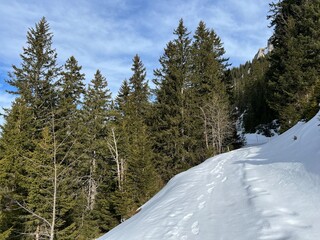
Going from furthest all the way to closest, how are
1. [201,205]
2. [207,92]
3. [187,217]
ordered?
1. [207,92]
2. [201,205]
3. [187,217]

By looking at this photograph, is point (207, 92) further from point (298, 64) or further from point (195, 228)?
point (195, 228)

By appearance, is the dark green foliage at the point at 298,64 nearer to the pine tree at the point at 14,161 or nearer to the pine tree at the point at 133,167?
the pine tree at the point at 133,167

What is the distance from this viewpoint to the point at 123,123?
2772 cm

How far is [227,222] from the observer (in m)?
6.48

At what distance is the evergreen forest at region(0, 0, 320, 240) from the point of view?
1962cm

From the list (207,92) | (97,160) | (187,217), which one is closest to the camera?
(187,217)

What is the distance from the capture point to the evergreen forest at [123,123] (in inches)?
773

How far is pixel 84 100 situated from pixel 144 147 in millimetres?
9258

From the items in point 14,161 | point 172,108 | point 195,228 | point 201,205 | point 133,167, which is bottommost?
point 195,228

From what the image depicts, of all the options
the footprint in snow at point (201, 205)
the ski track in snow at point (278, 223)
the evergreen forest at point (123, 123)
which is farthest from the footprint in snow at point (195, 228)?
the evergreen forest at point (123, 123)

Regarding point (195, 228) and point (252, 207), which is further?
point (252, 207)

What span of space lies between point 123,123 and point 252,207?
21743 millimetres

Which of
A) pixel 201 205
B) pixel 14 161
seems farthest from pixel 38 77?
pixel 201 205

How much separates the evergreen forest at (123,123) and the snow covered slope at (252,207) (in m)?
8.93
